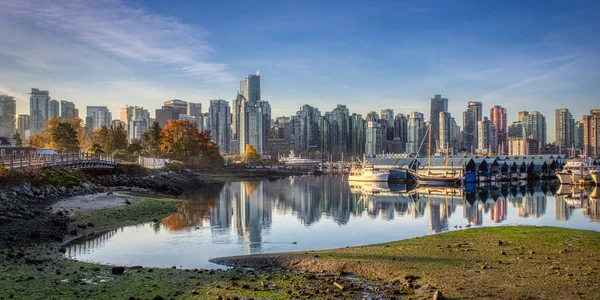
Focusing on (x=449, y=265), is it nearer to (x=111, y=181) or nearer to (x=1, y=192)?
(x=1, y=192)

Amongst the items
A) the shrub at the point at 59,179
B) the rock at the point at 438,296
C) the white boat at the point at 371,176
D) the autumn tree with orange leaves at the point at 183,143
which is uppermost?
the autumn tree with orange leaves at the point at 183,143

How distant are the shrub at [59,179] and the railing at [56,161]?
1108mm

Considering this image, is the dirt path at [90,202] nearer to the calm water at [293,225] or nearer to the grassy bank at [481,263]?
the calm water at [293,225]

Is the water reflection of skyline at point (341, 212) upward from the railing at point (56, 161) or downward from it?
downward

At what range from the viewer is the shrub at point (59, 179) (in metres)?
35.5

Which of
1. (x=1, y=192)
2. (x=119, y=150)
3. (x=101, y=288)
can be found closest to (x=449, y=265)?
(x=101, y=288)

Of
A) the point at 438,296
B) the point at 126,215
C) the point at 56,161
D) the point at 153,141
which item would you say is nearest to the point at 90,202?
the point at 126,215

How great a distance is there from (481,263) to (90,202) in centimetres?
2790

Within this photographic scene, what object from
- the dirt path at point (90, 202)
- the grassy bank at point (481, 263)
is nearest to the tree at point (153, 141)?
the dirt path at point (90, 202)

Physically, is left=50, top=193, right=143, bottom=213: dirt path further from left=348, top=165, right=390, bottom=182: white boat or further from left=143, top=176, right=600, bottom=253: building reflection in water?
left=348, top=165, right=390, bottom=182: white boat

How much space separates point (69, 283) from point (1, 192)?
637 inches

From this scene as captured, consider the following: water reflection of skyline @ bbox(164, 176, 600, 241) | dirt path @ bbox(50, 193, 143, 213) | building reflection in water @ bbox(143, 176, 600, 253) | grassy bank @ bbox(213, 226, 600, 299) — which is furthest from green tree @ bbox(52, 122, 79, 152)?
grassy bank @ bbox(213, 226, 600, 299)

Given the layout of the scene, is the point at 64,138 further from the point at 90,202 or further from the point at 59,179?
the point at 90,202

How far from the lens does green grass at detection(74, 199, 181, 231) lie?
28281 mm
